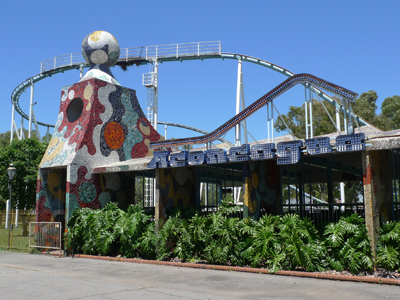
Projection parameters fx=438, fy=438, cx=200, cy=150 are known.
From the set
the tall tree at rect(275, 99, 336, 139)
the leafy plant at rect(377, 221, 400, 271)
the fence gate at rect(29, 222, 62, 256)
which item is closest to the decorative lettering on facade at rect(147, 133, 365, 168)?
the leafy plant at rect(377, 221, 400, 271)

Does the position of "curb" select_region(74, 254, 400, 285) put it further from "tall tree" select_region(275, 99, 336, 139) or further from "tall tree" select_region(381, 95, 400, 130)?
"tall tree" select_region(381, 95, 400, 130)

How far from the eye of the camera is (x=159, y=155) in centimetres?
1489

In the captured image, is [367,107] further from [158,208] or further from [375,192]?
[375,192]

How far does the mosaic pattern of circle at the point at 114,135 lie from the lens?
716 inches

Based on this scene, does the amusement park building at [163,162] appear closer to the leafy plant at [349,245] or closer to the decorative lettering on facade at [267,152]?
the decorative lettering on facade at [267,152]

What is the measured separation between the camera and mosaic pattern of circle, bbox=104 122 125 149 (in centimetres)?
1819

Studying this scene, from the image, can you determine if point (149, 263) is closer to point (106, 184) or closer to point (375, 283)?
point (106, 184)

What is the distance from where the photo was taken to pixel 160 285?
10086mm

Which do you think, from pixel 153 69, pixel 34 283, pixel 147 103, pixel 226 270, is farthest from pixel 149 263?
pixel 153 69

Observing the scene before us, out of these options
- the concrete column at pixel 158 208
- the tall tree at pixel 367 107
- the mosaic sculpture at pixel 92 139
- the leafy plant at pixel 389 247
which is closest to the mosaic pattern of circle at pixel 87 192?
the mosaic sculpture at pixel 92 139

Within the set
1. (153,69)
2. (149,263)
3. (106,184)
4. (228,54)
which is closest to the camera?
(149,263)

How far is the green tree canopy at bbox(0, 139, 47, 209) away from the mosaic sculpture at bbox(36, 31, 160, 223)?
1056cm

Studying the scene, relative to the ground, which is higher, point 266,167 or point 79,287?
point 266,167

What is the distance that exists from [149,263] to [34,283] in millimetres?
4594
